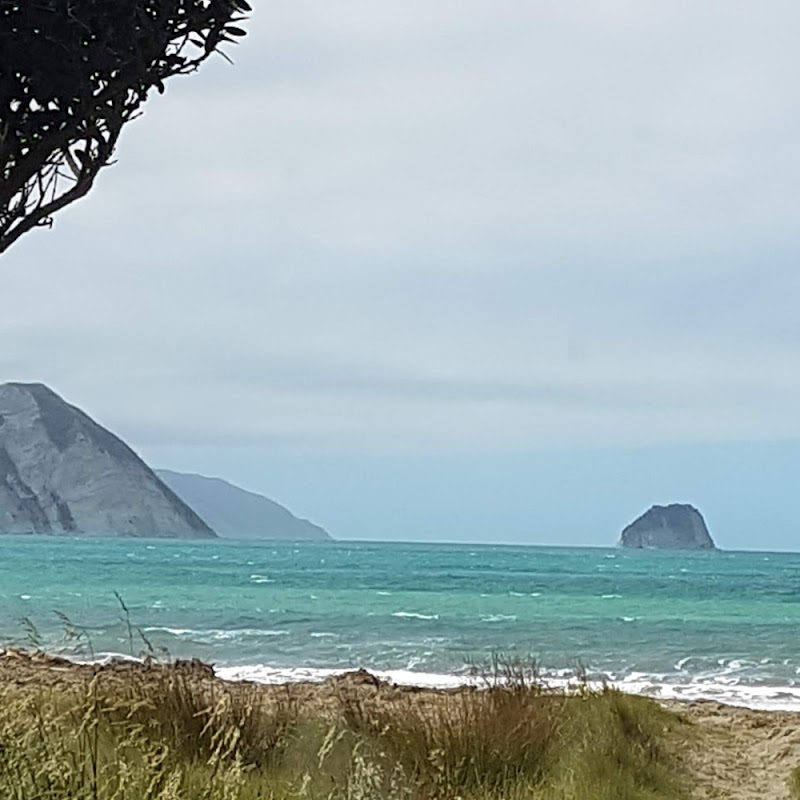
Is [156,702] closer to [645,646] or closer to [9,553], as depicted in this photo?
[645,646]

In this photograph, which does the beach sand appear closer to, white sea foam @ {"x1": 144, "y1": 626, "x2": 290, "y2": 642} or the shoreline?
the shoreline

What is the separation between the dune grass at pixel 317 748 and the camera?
4.11 meters

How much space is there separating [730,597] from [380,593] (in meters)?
11.7

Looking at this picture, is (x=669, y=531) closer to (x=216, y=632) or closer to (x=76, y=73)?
(x=216, y=632)

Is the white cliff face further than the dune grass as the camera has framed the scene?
Yes

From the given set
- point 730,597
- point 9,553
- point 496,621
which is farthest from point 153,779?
point 9,553

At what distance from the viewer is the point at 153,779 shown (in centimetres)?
399

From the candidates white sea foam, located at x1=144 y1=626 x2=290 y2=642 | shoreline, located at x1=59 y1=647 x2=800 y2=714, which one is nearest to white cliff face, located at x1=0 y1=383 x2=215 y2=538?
white sea foam, located at x1=144 y1=626 x2=290 y2=642

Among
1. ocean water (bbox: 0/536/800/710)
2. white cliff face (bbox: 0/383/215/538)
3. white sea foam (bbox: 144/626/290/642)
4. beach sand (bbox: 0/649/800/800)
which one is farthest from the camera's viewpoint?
white cliff face (bbox: 0/383/215/538)

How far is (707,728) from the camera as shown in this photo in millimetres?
9211

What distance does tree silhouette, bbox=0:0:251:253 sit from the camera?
4926mm

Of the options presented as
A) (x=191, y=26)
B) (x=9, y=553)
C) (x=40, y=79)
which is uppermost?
(x=191, y=26)

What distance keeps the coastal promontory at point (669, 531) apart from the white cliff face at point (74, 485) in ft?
164

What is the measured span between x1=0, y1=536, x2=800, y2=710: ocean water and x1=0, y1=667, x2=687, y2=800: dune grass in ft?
1.57
